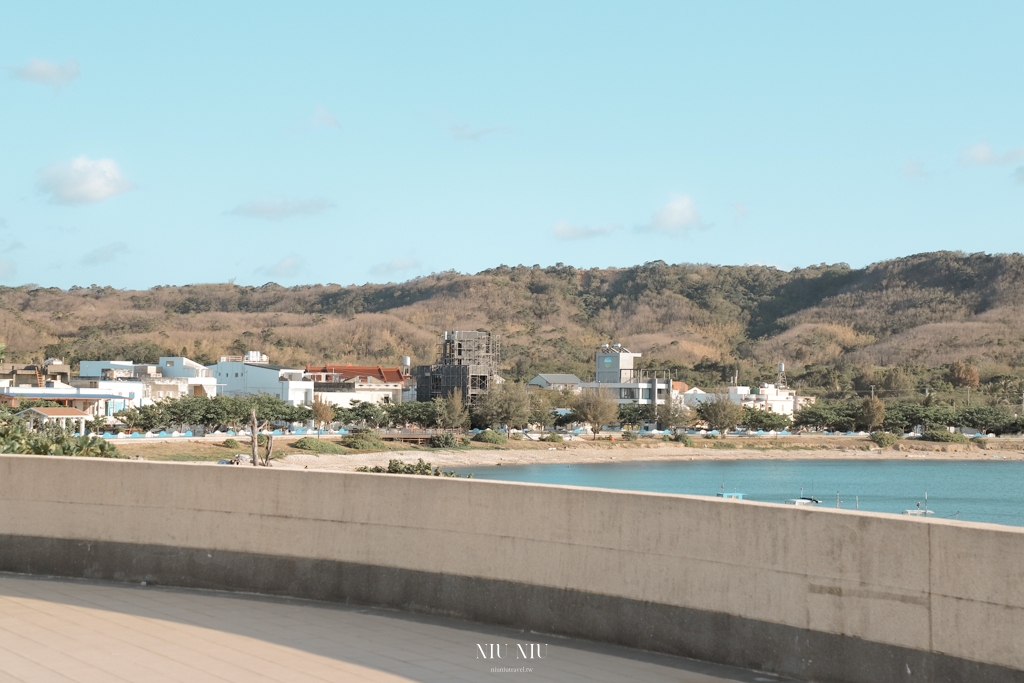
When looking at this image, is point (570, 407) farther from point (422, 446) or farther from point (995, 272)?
point (995, 272)

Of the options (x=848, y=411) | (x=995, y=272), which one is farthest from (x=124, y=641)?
(x=995, y=272)

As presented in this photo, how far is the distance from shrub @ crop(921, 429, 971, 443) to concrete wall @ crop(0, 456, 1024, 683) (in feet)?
358

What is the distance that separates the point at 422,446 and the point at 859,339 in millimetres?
118862

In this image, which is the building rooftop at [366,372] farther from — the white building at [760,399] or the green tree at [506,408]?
the white building at [760,399]

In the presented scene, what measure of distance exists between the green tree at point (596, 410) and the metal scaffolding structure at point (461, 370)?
9651mm

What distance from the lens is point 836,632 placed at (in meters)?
6.37

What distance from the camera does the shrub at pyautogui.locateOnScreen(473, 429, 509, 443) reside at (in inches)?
3771

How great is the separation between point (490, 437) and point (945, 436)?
46220mm

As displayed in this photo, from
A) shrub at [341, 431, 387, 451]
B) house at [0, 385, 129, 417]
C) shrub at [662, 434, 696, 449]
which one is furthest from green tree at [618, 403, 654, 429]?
house at [0, 385, 129, 417]

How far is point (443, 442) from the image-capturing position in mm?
91438

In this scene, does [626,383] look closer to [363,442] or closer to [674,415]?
[674,415]

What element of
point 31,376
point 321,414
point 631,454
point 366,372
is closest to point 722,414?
point 631,454

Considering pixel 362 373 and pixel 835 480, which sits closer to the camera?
pixel 835 480

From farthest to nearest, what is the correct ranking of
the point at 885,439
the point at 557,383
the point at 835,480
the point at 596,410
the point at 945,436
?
1. the point at 557,383
2. the point at 945,436
3. the point at 885,439
4. the point at 596,410
5. the point at 835,480
